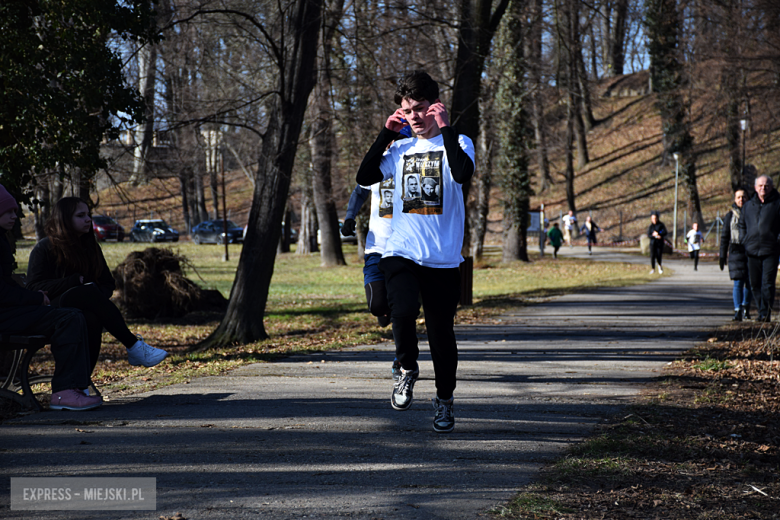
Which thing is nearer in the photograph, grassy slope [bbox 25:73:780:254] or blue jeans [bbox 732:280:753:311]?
blue jeans [bbox 732:280:753:311]

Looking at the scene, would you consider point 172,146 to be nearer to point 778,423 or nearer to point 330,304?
point 330,304

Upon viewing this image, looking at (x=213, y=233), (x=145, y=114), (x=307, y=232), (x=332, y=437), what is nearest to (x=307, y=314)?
(x=145, y=114)

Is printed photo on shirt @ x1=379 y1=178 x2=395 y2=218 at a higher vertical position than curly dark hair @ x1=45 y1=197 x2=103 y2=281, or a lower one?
higher

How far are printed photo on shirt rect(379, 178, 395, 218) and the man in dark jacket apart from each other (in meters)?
6.75

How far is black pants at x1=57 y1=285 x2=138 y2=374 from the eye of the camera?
5441mm

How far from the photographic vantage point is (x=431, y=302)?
454 cm

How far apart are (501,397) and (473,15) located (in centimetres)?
969

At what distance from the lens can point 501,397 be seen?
5738mm

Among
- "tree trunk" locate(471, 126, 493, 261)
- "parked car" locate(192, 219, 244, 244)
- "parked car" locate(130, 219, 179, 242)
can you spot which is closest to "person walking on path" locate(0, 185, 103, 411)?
"tree trunk" locate(471, 126, 493, 261)

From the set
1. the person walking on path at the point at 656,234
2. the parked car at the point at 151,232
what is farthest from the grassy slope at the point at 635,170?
the person walking on path at the point at 656,234

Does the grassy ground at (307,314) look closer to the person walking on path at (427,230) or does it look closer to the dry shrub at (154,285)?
the dry shrub at (154,285)

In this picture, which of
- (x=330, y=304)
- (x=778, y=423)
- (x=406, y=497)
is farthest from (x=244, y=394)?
(x=330, y=304)

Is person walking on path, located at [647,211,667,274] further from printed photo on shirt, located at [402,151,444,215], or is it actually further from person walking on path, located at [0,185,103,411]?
person walking on path, located at [0,185,103,411]

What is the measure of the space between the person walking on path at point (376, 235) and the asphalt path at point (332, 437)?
0.74 m
